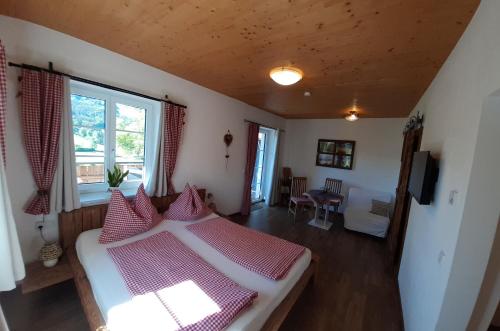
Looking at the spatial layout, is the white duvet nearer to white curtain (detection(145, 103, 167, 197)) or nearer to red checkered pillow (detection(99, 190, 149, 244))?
red checkered pillow (detection(99, 190, 149, 244))

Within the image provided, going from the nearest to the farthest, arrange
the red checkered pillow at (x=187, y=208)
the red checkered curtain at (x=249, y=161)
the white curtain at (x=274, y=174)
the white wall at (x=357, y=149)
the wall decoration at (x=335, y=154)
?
the red checkered pillow at (x=187, y=208) < the red checkered curtain at (x=249, y=161) < the white wall at (x=357, y=149) < the wall decoration at (x=335, y=154) < the white curtain at (x=274, y=174)

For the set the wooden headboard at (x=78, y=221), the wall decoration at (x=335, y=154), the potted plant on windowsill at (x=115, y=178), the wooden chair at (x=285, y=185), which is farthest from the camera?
the wooden chair at (x=285, y=185)

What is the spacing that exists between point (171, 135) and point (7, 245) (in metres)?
1.82

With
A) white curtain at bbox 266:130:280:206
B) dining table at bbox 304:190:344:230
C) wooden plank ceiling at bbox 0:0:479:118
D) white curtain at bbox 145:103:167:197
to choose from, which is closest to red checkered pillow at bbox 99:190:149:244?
white curtain at bbox 145:103:167:197

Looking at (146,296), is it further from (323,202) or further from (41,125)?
(323,202)

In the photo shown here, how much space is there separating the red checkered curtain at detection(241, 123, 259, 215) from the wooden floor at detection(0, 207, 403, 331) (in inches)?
52.3

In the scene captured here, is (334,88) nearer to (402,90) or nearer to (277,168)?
(402,90)

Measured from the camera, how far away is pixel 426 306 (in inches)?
52.8

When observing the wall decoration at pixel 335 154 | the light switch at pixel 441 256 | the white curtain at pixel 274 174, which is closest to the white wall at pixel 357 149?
the wall decoration at pixel 335 154

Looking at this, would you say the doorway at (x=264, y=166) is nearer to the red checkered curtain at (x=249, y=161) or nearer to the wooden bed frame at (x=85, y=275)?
the red checkered curtain at (x=249, y=161)

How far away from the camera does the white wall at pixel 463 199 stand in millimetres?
1005

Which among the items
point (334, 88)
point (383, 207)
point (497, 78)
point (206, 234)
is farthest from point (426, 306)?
point (383, 207)

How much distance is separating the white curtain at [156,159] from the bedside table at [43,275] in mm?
1093

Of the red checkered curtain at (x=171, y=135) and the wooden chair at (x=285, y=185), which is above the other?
the red checkered curtain at (x=171, y=135)
